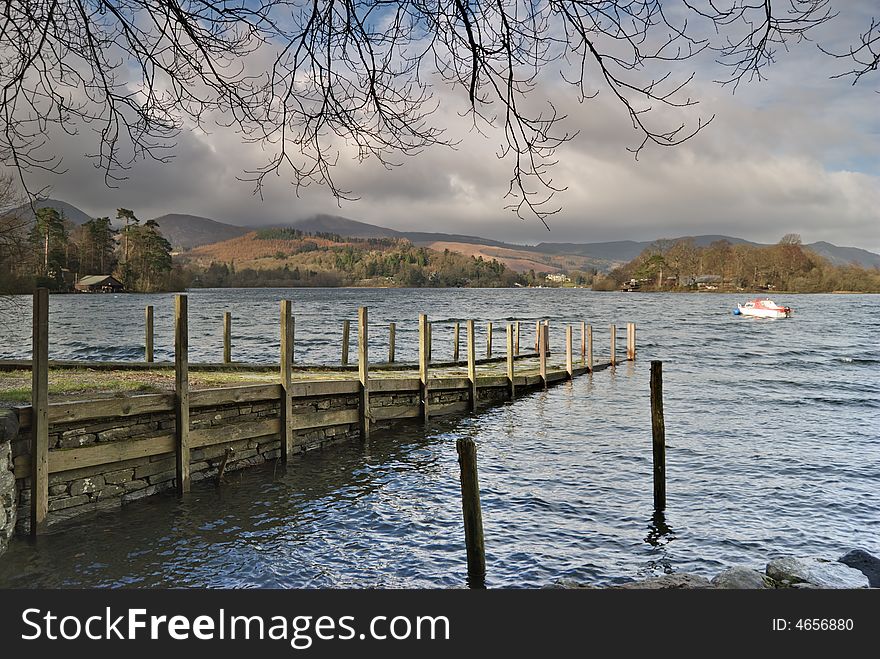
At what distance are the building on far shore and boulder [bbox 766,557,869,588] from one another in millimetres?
117192

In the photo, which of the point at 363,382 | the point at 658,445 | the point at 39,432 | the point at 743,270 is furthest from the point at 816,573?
the point at 743,270

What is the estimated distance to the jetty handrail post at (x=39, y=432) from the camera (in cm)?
866

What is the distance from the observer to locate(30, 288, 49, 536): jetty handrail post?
28.4ft

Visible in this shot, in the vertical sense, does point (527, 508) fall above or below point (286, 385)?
below

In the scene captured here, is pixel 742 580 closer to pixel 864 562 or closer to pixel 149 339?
pixel 864 562

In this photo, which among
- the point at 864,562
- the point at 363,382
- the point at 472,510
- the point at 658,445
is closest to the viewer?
the point at 472,510

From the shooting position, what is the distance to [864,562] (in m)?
8.62

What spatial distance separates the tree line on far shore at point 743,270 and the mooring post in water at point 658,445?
137 m

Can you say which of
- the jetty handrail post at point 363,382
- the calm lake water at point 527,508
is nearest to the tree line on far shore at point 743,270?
the calm lake water at point 527,508

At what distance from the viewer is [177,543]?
29.3 feet

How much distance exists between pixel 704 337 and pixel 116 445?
170ft

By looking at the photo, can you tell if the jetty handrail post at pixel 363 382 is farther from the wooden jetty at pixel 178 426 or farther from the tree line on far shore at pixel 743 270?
the tree line on far shore at pixel 743 270

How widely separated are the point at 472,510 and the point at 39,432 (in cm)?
561
